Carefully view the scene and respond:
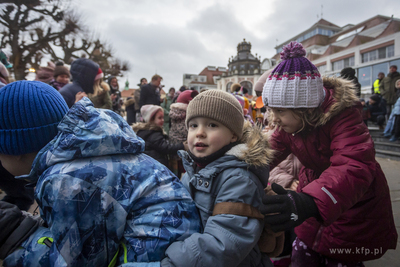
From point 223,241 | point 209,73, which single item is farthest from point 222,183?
point 209,73

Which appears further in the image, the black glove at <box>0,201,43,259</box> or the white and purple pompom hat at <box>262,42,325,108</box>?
the white and purple pompom hat at <box>262,42,325,108</box>

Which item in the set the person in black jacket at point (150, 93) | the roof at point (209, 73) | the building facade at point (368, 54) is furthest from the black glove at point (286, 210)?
the roof at point (209, 73)

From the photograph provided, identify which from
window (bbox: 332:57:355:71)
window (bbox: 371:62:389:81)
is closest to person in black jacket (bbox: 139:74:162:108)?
window (bbox: 371:62:389:81)

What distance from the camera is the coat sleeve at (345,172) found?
1.05 m

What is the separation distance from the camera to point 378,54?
63.7ft

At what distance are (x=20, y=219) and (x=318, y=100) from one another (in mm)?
1619

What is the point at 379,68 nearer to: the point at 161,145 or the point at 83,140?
the point at 161,145

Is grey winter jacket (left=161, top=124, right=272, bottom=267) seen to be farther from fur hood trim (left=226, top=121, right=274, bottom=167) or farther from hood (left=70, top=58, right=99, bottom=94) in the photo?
hood (left=70, top=58, right=99, bottom=94)

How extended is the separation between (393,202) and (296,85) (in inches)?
105

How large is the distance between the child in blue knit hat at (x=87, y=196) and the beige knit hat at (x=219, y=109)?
1.32ft

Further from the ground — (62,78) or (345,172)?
(62,78)

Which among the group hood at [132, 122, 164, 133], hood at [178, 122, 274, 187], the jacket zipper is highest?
hood at [132, 122, 164, 133]

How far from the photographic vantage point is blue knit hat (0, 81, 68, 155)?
977mm

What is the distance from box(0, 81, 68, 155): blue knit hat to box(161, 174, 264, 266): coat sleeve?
30.3 inches
